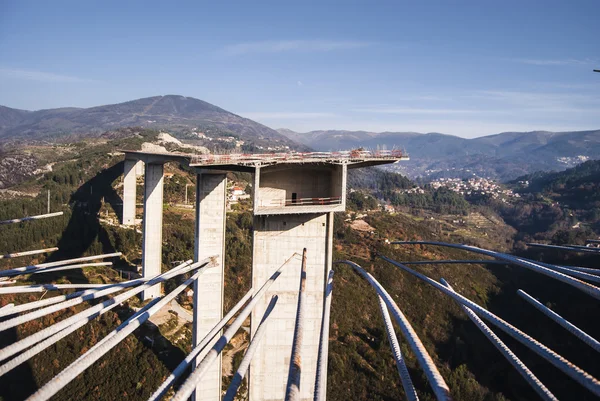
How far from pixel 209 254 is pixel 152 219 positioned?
35.9ft

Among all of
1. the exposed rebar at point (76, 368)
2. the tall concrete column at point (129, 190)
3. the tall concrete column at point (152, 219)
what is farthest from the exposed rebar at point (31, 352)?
the tall concrete column at point (129, 190)

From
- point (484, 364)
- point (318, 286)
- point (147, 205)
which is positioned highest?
point (147, 205)

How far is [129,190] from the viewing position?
39156mm

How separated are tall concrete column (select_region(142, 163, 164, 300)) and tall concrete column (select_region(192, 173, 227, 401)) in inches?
405

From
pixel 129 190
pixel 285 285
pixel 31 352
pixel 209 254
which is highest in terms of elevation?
pixel 129 190

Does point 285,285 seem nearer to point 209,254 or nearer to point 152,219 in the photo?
point 209,254

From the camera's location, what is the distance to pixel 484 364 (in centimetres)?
3000

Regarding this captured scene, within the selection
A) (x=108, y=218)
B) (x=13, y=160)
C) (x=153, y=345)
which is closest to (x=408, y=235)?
(x=108, y=218)

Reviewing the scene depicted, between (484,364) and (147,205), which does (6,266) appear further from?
(484,364)

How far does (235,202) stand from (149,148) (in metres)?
15.0

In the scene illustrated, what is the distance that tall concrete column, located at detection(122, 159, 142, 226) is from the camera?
38562 mm

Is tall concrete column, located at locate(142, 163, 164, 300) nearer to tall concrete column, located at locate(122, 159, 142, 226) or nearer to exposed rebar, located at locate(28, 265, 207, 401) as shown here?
tall concrete column, located at locate(122, 159, 142, 226)

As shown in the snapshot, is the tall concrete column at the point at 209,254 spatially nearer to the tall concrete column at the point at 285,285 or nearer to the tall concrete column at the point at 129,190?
the tall concrete column at the point at 285,285

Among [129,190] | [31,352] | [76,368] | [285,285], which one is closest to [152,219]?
[129,190]
